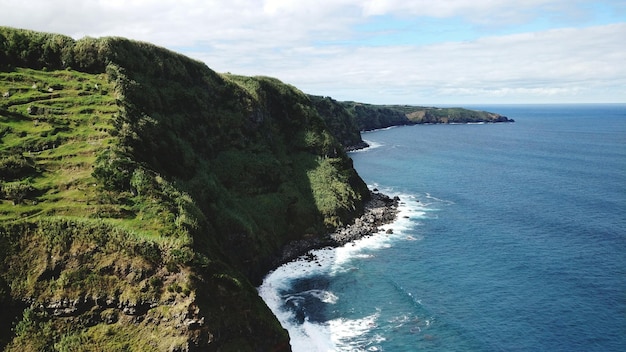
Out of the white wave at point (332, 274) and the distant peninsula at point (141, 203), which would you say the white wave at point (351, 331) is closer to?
the white wave at point (332, 274)

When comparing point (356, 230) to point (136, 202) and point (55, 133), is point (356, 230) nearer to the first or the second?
point (136, 202)

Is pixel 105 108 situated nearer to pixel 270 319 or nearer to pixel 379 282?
pixel 270 319

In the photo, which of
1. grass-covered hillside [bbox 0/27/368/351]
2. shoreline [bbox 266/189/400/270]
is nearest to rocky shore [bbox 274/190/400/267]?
shoreline [bbox 266/189/400/270]

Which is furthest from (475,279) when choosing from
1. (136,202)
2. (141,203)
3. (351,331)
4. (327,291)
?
(136,202)

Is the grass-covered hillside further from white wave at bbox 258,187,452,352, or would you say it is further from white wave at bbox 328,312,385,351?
white wave at bbox 328,312,385,351

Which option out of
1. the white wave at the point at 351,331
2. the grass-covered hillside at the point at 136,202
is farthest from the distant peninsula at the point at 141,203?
the white wave at the point at 351,331

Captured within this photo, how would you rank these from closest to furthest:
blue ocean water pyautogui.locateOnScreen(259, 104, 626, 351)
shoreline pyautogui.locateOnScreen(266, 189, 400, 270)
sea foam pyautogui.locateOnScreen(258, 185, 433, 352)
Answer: blue ocean water pyautogui.locateOnScreen(259, 104, 626, 351), sea foam pyautogui.locateOnScreen(258, 185, 433, 352), shoreline pyautogui.locateOnScreen(266, 189, 400, 270)
